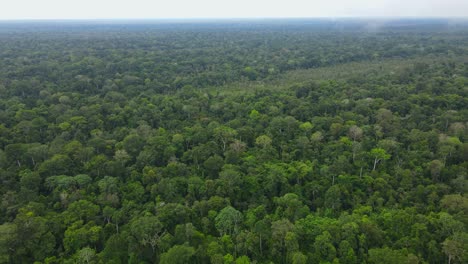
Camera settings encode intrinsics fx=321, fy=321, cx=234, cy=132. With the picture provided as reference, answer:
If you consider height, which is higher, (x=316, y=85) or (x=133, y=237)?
(x=316, y=85)

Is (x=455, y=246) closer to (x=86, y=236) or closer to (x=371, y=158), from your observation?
(x=371, y=158)

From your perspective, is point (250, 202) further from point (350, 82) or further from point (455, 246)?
point (350, 82)

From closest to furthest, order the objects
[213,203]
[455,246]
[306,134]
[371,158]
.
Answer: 1. [455,246]
2. [213,203]
3. [371,158]
4. [306,134]

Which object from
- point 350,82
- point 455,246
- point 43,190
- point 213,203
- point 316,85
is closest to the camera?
point 455,246

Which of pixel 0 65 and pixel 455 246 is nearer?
pixel 455 246

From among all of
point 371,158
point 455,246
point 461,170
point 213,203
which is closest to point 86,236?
point 213,203

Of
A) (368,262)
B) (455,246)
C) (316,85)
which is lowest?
(368,262)
